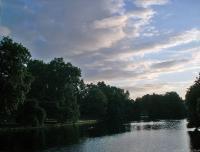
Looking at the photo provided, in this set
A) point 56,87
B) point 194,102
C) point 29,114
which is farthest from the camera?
point 56,87

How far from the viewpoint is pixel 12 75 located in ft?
281

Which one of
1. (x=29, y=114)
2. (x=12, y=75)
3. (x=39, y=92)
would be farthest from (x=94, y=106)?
(x=12, y=75)

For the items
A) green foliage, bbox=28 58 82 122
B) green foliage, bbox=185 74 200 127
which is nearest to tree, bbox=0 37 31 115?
green foliage, bbox=185 74 200 127

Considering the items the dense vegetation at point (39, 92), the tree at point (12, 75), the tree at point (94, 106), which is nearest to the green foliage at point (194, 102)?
the dense vegetation at point (39, 92)

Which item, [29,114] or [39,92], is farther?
[39,92]

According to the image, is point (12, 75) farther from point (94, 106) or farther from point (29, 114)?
point (94, 106)

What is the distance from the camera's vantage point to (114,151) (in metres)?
53.8

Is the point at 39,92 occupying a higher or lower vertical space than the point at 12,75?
higher

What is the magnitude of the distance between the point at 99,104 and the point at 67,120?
48511mm

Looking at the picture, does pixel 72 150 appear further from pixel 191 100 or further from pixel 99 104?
pixel 99 104

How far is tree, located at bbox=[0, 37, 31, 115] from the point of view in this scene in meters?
83.6

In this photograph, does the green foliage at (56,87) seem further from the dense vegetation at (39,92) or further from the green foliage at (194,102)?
the green foliage at (194,102)

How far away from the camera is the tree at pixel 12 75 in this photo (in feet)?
274

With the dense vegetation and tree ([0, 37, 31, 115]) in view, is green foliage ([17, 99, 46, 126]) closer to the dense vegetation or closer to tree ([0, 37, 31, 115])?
the dense vegetation
